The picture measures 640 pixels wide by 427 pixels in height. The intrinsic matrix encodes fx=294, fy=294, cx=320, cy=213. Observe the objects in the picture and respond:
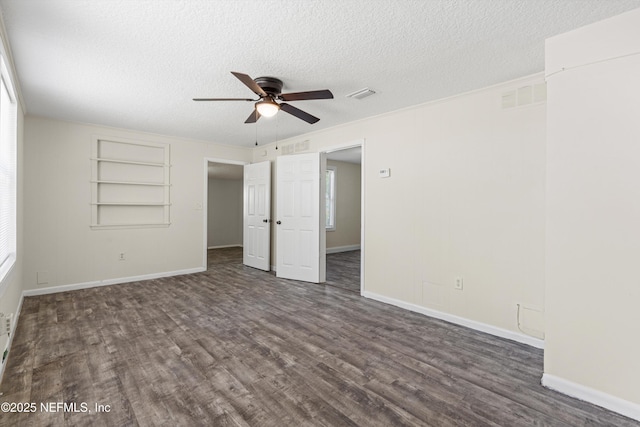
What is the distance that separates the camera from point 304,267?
16.5ft

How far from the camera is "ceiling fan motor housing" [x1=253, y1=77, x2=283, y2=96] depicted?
284cm

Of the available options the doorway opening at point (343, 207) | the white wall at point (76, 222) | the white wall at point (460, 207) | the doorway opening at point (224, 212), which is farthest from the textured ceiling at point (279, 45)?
the doorway opening at point (224, 212)

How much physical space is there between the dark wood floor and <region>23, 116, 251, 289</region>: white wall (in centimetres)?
84

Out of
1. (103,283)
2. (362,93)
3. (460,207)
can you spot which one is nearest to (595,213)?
(460,207)

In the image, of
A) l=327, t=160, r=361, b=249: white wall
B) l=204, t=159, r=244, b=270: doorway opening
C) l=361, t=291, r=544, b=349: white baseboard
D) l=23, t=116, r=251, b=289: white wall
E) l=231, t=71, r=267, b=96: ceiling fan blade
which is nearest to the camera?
l=231, t=71, r=267, b=96: ceiling fan blade

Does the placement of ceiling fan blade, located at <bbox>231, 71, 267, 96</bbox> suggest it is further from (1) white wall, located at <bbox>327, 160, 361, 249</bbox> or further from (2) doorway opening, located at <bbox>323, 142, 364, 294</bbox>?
(1) white wall, located at <bbox>327, 160, 361, 249</bbox>

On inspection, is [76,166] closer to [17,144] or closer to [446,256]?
[17,144]

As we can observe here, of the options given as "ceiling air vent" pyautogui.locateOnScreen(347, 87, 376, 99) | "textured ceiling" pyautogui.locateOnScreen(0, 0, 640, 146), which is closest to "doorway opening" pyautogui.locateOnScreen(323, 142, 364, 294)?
"ceiling air vent" pyautogui.locateOnScreen(347, 87, 376, 99)

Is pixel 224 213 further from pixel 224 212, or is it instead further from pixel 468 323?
pixel 468 323

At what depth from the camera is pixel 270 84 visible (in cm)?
287

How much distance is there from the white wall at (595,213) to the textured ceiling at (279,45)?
1.01ft

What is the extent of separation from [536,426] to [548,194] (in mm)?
1503

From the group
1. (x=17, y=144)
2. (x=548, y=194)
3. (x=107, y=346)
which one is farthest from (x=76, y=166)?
(x=548, y=194)

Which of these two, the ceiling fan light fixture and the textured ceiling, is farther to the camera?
the ceiling fan light fixture
